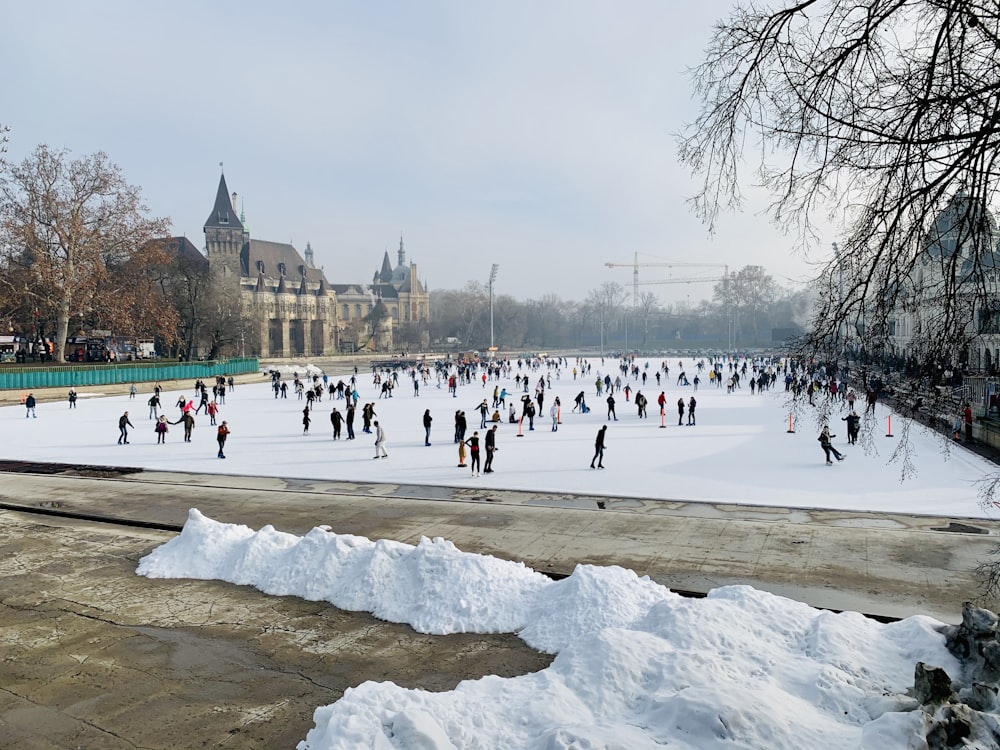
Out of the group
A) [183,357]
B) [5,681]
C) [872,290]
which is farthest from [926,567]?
[183,357]

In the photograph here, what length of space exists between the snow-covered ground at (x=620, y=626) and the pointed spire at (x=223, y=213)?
101701 mm

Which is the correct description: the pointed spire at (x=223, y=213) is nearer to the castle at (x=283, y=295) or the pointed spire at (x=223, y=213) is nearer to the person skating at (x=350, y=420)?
the castle at (x=283, y=295)

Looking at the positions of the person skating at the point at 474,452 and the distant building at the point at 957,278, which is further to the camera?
the person skating at the point at 474,452

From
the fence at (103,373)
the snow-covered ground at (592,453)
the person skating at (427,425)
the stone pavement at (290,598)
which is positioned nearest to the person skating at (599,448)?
the snow-covered ground at (592,453)

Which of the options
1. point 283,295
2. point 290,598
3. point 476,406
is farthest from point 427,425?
point 283,295

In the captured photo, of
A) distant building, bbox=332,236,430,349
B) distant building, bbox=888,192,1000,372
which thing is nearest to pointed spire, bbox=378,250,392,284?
distant building, bbox=332,236,430,349

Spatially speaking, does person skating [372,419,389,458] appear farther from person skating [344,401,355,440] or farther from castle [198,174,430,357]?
castle [198,174,430,357]

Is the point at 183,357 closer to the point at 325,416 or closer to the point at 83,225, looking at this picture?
the point at 83,225

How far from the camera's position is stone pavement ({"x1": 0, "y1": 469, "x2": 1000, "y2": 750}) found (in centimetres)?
611

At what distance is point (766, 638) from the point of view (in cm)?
623

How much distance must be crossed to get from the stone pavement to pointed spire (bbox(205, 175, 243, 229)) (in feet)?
340

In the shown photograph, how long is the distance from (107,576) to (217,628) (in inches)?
117

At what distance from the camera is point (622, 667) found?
5582 mm

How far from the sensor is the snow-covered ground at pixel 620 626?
4.68 m
